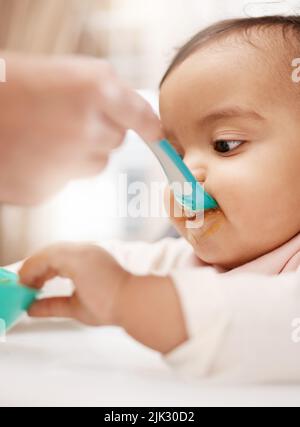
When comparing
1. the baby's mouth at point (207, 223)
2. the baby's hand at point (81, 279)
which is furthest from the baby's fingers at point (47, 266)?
the baby's mouth at point (207, 223)

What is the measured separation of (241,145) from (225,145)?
0.01 m

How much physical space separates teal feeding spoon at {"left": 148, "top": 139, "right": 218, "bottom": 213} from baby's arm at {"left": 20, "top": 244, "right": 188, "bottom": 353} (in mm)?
72

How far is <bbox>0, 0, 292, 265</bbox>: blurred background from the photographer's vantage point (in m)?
0.47

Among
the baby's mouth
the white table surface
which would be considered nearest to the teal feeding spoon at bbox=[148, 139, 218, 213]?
the baby's mouth

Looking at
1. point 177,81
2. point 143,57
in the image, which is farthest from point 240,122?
point 143,57

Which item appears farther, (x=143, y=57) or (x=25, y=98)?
(x=143, y=57)

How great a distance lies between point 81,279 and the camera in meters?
0.40

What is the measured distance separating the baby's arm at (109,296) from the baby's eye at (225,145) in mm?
116

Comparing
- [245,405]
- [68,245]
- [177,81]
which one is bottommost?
[245,405]

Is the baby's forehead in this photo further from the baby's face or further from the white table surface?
the white table surface

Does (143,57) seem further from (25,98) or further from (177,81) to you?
(25,98)

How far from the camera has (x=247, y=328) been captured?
37 centimetres

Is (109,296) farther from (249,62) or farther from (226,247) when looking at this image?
(249,62)

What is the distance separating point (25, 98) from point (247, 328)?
0.21 metres
